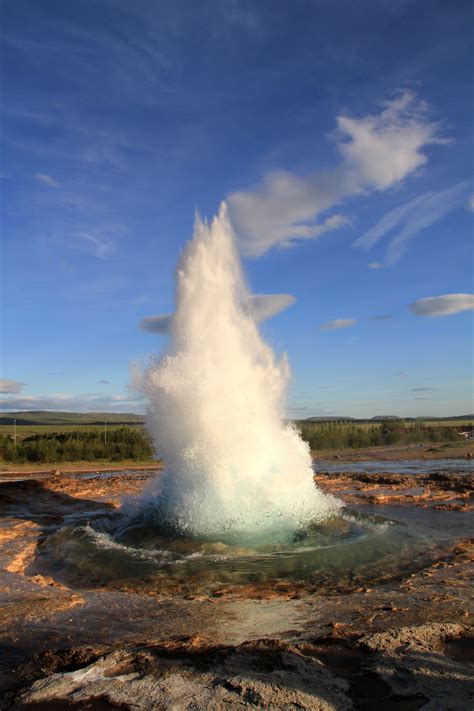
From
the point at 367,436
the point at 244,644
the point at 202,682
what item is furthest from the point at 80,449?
the point at 202,682

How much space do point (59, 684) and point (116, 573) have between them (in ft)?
13.9

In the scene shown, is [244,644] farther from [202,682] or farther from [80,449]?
[80,449]

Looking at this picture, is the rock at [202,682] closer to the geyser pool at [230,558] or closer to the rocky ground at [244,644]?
the rocky ground at [244,644]

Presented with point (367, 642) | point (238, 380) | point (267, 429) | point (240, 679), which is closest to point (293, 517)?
point (267, 429)

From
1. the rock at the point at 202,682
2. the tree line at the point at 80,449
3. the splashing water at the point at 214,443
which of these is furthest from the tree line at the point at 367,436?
the rock at the point at 202,682

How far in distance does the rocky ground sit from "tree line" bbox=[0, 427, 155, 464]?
2376cm

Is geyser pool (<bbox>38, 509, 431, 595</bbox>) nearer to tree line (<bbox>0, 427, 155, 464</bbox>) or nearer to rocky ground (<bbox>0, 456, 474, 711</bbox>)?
rocky ground (<bbox>0, 456, 474, 711</bbox>)

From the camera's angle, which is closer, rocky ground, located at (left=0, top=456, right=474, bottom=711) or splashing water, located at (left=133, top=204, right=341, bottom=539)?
rocky ground, located at (left=0, top=456, right=474, bottom=711)

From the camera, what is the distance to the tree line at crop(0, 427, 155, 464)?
32156mm

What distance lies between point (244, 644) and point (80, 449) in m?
31.4

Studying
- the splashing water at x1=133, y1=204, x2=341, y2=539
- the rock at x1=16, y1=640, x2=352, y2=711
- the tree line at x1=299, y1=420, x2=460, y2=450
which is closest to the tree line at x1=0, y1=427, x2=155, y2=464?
the tree line at x1=299, y1=420, x2=460, y2=450

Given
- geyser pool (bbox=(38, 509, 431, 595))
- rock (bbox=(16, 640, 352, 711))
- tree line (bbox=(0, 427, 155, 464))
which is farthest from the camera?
tree line (bbox=(0, 427, 155, 464))

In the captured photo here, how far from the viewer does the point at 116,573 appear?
8.06 metres

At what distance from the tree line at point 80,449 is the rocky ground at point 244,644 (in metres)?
23.8
